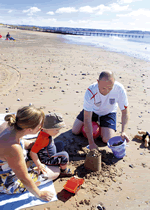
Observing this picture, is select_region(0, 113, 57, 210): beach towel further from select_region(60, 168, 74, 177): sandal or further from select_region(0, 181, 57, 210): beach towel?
select_region(60, 168, 74, 177): sandal

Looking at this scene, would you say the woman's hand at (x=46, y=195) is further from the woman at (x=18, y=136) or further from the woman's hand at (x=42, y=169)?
the woman's hand at (x=42, y=169)

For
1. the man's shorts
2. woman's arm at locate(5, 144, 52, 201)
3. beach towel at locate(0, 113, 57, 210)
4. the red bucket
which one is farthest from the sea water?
woman's arm at locate(5, 144, 52, 201)

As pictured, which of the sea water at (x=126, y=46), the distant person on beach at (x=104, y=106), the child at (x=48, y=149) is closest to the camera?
the child at (x=48, y=149)

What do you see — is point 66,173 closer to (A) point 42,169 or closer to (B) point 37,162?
(A) point 42,169

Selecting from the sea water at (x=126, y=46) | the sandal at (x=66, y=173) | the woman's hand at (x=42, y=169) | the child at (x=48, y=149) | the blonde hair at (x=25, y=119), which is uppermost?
the sea water at (x=126, y=46)

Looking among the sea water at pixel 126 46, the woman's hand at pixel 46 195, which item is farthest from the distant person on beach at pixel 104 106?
the sea water at pixel 126 46

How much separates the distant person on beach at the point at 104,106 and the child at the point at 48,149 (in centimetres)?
76

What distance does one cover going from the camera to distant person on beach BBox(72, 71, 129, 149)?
3.43 m

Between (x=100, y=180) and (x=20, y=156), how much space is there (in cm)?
159

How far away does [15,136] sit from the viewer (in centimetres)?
201

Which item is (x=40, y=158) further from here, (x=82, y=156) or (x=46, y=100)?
(x=46, y=100)

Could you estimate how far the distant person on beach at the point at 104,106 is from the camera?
3426 millimetres

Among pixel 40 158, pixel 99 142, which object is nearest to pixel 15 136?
pixel 40 158

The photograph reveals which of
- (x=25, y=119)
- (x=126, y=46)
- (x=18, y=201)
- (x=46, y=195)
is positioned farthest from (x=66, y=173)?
(x=126, y=46)
